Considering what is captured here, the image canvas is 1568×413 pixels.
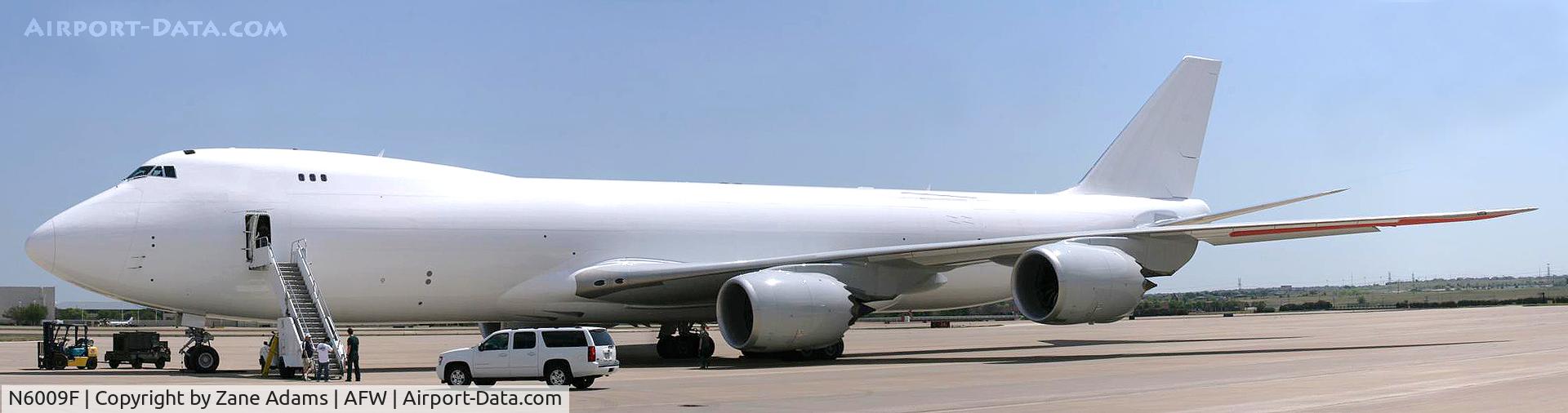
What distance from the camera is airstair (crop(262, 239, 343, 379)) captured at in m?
20.3

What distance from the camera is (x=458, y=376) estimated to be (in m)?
17.9

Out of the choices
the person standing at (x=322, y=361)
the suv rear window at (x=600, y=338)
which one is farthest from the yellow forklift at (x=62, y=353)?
the suv rear window at (x=600, y=338)

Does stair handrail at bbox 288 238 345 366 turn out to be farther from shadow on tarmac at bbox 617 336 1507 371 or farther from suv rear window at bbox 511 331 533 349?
shadow on tarmac at bbox 617 336 1507 371

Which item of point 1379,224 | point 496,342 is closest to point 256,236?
point 496,342

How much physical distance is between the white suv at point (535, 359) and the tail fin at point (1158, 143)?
16886mm

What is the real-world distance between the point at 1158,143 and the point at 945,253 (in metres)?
10.3

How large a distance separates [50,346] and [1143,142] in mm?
22909

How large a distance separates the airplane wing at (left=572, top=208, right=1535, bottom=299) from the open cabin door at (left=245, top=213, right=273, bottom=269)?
5098mm

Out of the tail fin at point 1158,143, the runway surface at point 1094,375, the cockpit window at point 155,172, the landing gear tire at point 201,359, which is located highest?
the tail fin at point 1158,143

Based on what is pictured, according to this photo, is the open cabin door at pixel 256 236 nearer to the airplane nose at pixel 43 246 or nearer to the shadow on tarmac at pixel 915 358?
the airplane nose at pixel 43 246

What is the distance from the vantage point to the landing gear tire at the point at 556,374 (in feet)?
57.8

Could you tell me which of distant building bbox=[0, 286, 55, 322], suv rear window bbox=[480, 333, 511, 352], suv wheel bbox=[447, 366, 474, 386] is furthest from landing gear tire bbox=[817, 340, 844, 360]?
distant building bbox=[0, 286, 55, 322]

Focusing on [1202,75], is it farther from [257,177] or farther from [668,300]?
[257,177]

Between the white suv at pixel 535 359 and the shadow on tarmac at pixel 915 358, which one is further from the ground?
the white suv at pixel 535 359
